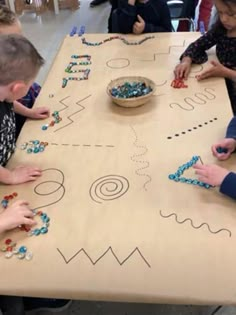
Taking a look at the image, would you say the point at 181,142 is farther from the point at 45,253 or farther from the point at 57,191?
the point at 45,253

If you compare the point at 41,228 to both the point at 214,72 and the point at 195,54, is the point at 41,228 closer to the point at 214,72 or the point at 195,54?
the point at 214,72

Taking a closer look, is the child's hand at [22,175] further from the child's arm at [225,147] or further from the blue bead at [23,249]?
the child's arm at [225,147]

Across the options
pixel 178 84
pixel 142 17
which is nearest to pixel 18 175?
pixel 178 84

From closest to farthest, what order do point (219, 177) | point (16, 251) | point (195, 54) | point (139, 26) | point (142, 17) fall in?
point (16, 251), point (219, 177), point (195, 54), point (139, 26), point (142, 17)

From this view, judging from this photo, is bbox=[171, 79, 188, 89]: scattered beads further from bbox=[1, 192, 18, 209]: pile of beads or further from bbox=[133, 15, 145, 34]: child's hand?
bbox=[1, 192, 18, 209]: pile of beads

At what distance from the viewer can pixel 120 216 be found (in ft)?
2.57

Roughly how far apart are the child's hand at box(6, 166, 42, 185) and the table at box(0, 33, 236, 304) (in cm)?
1

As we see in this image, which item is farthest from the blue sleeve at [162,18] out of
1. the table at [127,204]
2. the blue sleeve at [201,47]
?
the table at [127,204]

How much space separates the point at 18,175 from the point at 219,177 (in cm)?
46

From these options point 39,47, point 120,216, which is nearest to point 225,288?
point 120,216

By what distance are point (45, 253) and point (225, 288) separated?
325mm

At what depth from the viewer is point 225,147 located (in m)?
0.94

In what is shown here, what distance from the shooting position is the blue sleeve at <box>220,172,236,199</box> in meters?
0.80

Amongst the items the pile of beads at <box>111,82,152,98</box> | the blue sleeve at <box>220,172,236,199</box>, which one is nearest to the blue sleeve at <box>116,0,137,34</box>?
the pile of beads at <box>111,82,152,98</box>
